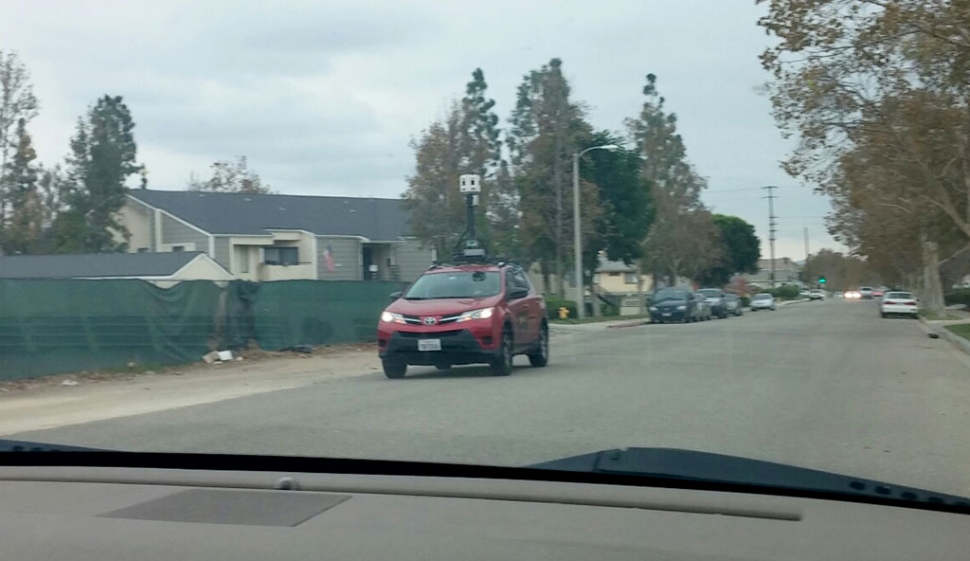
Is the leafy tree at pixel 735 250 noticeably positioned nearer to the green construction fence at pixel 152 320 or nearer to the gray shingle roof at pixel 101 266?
the gray shingle roof at pixel 101 266

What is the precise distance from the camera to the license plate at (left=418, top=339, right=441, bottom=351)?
15.0m

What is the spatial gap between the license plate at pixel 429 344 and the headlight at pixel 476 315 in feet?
1.44

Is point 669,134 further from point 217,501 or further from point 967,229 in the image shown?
point 217,501

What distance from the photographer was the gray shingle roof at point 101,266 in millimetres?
35188

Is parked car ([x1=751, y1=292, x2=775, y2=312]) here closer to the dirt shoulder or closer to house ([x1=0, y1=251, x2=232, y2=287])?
house ([x1=0, y1=251, x2=232, y2=287])

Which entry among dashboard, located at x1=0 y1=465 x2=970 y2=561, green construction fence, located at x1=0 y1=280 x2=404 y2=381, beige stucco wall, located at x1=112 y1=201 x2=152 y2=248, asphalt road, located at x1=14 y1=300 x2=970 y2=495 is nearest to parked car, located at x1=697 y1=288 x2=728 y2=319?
beige stucco wall, located at x1=112 y1=201 x2=152 y2=248

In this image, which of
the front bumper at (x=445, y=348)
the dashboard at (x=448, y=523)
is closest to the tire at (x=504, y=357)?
the front bumper at (x=445, y=348)

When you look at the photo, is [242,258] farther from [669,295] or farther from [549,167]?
[669,295]

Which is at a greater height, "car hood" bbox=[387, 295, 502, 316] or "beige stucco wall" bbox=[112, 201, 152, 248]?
"beige stucco wall" bbox=[112, 201, 152, 248]

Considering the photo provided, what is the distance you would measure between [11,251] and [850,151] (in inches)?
1273

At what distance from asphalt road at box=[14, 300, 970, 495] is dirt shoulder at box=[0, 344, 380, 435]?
80 cm

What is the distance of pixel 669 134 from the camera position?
66.4m

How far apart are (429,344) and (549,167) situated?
97.0ft

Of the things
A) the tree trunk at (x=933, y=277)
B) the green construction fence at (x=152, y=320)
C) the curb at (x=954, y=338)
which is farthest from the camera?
the tree trunk at (x=933, y=277)
